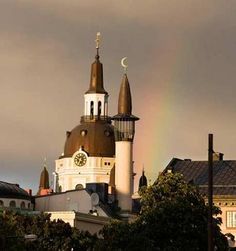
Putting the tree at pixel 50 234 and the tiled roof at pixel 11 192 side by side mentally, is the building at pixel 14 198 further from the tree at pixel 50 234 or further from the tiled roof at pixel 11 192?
the tree at pixel 50 234

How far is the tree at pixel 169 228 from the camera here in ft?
330

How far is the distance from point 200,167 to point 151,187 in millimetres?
74197

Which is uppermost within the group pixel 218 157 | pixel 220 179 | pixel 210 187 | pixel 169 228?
pixel 218 157

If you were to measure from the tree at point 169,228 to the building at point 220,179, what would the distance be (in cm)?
5870

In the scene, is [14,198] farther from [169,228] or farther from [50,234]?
[169,228]

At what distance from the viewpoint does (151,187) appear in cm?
10631

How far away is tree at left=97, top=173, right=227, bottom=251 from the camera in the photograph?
101 metres

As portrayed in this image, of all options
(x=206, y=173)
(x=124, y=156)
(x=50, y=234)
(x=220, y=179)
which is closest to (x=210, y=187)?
(x=50, y=234)

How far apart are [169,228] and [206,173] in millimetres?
76453

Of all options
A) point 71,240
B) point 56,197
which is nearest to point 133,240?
point 71,240

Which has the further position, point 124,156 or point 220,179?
point 124,156

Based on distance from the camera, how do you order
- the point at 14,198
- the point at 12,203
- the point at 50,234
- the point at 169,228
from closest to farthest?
1. the point at 169,228
2. the point at 50,234
3. the point at 12,203
4. the point at 14,198

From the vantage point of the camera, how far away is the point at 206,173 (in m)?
178

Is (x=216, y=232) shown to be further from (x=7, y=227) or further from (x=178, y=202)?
(x=7, y=227)
